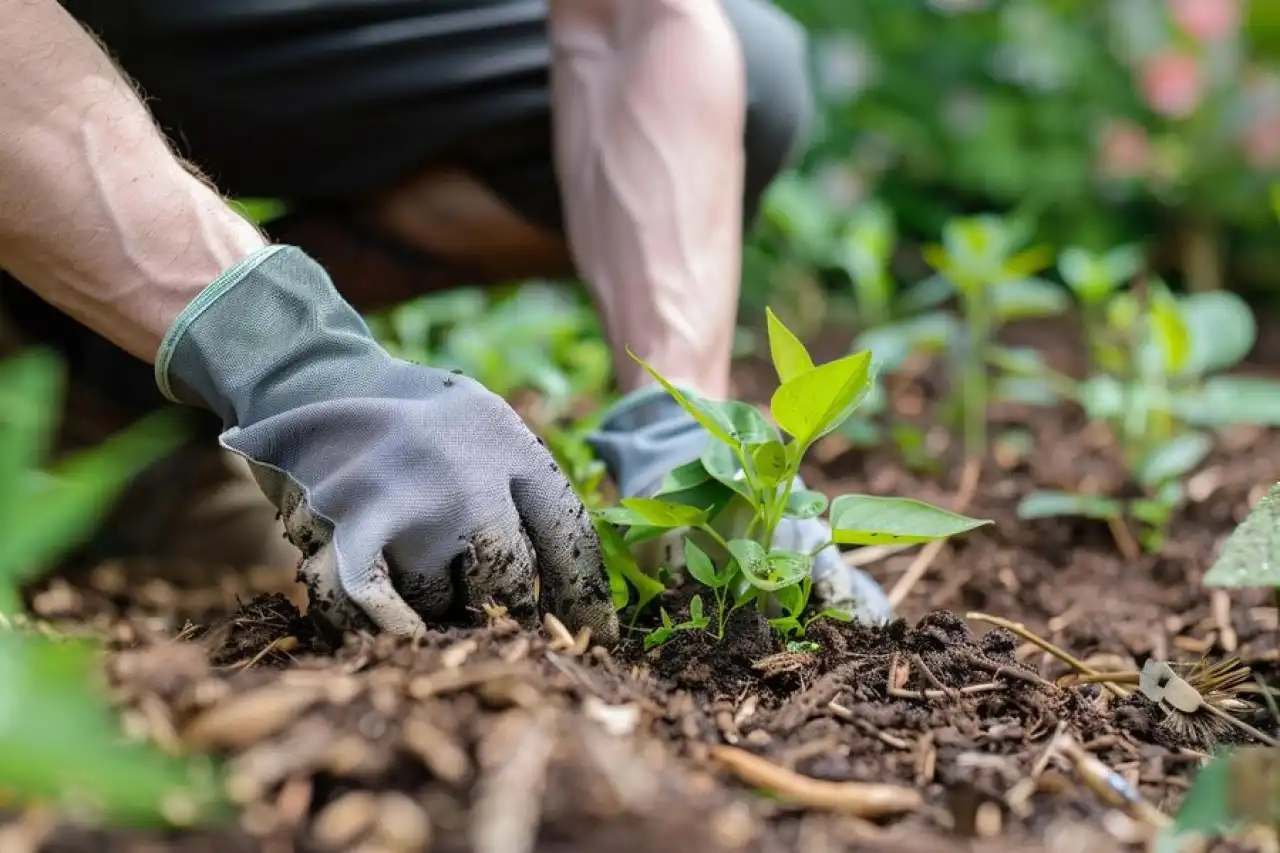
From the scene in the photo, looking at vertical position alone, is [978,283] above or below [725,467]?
below

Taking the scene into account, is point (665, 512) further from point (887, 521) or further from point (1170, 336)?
point (1170, 336)

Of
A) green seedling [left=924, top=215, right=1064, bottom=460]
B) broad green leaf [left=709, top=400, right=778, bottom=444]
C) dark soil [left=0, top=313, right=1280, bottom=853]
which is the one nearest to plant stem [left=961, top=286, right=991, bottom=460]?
green seedling [left=924, top=215, right=1064, bottom=460]

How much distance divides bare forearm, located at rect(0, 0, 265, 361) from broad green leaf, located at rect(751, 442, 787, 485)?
0.51m

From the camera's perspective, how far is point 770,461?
102cm

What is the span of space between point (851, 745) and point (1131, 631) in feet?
2.08

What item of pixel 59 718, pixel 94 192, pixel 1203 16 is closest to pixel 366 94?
pixel 94 192

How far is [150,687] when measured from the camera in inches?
28.5

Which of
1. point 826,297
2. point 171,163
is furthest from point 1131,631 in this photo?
point 826,297

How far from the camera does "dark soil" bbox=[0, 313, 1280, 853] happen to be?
2.07 ft

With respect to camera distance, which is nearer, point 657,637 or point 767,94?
point 657,637

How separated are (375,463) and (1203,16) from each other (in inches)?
124

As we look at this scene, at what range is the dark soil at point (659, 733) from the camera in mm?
631

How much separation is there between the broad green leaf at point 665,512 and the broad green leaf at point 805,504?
3.1 inches

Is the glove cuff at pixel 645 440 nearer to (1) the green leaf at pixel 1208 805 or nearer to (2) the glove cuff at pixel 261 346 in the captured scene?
(2) the glove cuff at pixel 261 346
